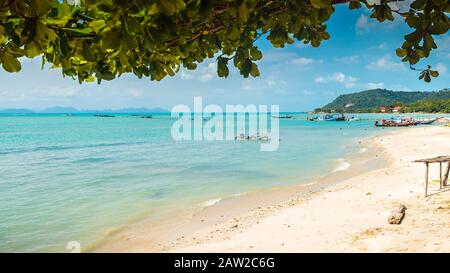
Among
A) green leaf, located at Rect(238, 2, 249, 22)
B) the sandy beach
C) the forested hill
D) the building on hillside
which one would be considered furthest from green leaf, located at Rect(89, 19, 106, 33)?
the forested hill

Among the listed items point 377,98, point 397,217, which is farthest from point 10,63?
point 377,98

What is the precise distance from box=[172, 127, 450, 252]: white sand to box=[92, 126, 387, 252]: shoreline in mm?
98

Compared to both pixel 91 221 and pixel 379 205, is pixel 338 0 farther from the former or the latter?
pixel 91 221

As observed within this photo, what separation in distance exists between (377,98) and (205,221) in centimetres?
17560

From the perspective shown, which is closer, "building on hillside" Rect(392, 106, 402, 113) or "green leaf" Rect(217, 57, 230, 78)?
"green leaf" Rect(217, 57, 230, 78)

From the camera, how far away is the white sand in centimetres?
644

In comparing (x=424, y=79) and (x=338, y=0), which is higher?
(x=338, y=0)

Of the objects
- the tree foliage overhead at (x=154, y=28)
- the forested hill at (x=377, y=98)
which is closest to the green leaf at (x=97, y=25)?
the tree foliage overhead at (x=154, y=28)

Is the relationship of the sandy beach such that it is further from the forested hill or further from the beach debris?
the forested hill

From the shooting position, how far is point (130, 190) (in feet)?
49.8

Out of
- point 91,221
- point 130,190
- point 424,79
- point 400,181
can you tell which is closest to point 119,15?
point 424,79

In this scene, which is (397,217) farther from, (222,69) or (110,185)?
(110,185)

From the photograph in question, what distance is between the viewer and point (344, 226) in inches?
309
